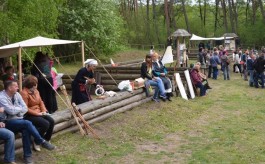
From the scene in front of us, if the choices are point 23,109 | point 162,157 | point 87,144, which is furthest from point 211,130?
point 23,109

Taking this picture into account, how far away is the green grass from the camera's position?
773 centimetres

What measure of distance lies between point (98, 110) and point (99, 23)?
21.1 meters

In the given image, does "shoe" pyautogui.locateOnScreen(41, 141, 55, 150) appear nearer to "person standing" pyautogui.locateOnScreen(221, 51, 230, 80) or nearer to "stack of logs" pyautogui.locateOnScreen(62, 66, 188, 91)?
"stack of logs" pyautogui.locateOnScreen(62, 66, 188, 91)

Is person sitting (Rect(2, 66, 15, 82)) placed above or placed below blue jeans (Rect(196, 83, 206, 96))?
above

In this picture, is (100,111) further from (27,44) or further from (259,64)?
(259,64)

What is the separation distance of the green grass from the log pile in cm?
17

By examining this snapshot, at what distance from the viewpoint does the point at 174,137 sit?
9555 millimetres

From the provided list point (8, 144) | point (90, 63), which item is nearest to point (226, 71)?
point (90, 63)

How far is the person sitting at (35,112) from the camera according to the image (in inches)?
298

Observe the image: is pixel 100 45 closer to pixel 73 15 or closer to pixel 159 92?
pixel 73 15

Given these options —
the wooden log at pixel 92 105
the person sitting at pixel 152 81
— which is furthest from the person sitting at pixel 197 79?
the wooden log at pixel 92 105

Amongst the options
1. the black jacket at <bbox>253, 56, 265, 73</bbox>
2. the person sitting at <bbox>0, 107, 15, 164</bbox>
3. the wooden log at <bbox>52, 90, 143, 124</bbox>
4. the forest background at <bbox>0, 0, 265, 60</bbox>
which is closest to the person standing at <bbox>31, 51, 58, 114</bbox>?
the wooden log at <bbox>52, 90, 143, 124</bbox>

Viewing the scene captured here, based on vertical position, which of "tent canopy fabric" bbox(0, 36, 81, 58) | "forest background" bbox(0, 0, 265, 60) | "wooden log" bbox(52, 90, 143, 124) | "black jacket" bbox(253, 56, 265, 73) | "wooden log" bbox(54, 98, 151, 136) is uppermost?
"forest background" bbox(0, 0, 265, 60)

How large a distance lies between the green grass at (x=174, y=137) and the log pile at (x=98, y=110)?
17cm
